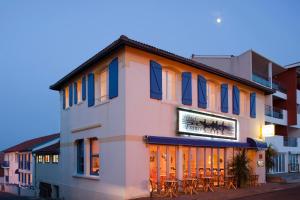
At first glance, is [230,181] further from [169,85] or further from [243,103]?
[169,85]

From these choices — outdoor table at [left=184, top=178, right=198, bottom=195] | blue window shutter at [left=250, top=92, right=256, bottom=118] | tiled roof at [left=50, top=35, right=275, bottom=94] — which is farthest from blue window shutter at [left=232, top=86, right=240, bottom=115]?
outdoor table at [left=184, top=178, right=198, bottom=195]

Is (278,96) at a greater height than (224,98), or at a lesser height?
greater

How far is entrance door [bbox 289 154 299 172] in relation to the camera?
1456 inches

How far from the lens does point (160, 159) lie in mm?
16812

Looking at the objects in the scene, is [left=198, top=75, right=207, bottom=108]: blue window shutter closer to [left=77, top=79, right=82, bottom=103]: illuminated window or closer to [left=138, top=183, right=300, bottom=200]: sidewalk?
[left=138, top=183, right=300, bottom=200]: sidewalk

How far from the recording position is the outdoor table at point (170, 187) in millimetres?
15929

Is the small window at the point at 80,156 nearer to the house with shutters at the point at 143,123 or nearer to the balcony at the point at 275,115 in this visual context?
the house with shutters at the point at 143,123

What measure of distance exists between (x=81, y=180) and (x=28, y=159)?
2302cm

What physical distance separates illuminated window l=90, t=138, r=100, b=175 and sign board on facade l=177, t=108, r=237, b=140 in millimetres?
4453

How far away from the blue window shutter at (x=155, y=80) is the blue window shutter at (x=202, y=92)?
3.15 metres

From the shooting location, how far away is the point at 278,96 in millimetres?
35281

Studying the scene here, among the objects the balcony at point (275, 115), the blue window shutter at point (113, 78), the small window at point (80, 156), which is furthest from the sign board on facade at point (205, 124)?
the balcony at point (275, 115)

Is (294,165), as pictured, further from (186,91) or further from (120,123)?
(120,123)

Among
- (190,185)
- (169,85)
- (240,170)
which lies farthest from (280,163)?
(169,85)
